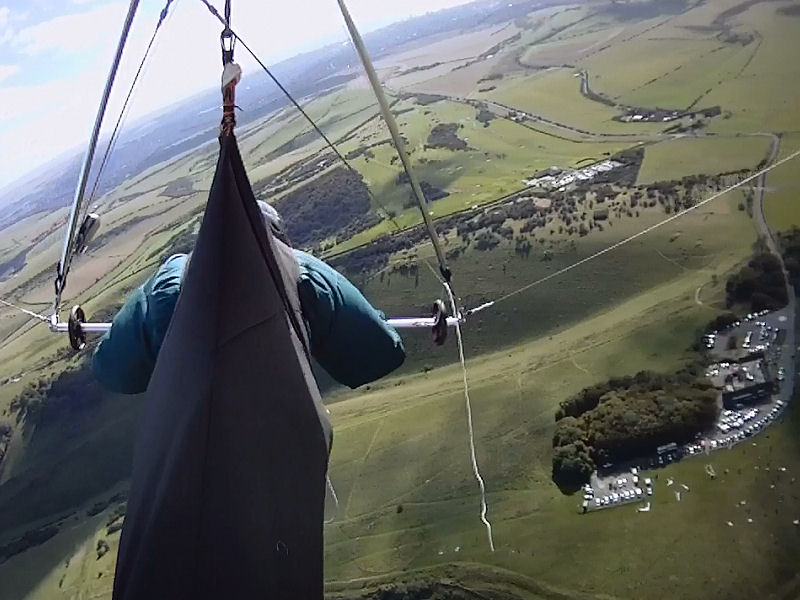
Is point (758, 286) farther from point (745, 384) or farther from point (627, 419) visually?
point (627, 419)

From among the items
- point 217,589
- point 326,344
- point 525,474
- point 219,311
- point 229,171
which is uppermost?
point 229,171

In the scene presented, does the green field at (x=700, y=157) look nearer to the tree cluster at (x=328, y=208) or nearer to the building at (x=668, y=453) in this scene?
the tree cluster at (x=328, y=208)

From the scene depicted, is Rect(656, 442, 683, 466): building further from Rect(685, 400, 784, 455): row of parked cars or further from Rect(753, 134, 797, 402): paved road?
Rect(753, 134, 797, 402): paved road

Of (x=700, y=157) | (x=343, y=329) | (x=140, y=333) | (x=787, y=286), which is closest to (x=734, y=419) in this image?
(x=787, y=286)

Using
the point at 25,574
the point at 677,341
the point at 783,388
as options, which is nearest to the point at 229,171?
the point at 783,388

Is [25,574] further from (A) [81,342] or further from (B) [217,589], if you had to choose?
(B) [217,589]

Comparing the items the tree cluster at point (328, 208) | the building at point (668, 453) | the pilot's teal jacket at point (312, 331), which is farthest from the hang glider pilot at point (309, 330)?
the tree cluster at point (328, 208)
